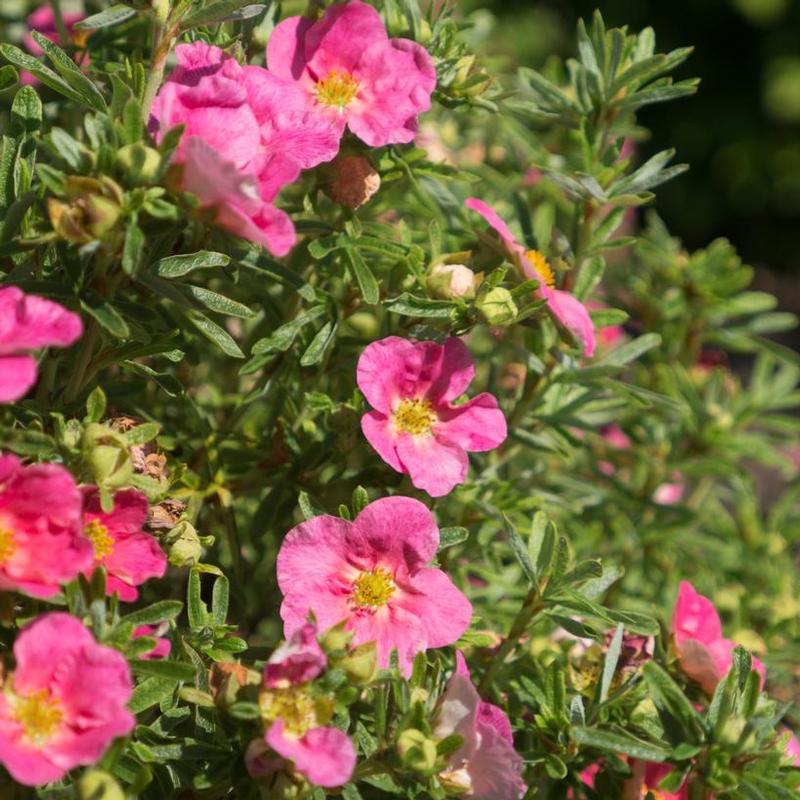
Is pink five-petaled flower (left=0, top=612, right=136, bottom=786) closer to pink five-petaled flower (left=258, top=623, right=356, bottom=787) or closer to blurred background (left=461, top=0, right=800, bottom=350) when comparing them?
pink five-petaled flower (left=258, top=623, right=356, bottom=787)

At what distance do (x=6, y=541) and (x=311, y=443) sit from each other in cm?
45

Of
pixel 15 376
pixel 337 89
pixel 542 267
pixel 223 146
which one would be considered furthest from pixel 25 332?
pixel 542 267

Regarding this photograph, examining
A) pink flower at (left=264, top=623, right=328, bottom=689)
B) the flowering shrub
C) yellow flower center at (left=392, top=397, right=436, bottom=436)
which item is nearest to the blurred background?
the flowering shrub

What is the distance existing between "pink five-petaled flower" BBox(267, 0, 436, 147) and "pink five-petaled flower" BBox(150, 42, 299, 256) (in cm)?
12

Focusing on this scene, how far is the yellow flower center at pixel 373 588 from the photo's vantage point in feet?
3.97

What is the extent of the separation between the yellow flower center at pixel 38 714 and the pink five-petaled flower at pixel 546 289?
2.16ft

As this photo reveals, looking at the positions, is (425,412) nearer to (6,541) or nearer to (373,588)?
(373,588)

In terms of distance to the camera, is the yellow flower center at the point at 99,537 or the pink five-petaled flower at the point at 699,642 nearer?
the yellow flower center at the point at 99,537

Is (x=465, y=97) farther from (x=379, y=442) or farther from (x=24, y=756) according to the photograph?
(x=24, y=756)

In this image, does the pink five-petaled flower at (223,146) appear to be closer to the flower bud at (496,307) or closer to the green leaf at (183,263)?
the green leaf at (183,263)

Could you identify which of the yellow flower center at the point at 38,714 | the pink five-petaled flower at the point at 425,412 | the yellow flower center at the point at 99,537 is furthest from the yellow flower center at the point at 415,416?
the yellow flower center at the point at 38,714

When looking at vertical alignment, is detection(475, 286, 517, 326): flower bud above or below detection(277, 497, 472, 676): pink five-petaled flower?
above

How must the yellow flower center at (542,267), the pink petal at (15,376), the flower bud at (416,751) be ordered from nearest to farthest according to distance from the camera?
the pink petal at (15,376)
the flower bud at (416,751)
the yellow flower center at (542,267)

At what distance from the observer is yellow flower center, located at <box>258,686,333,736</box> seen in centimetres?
102
